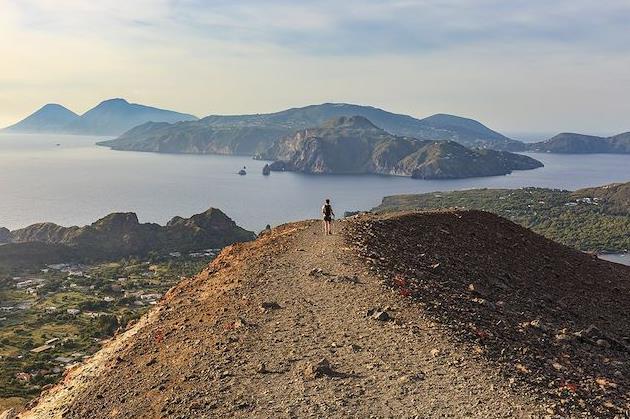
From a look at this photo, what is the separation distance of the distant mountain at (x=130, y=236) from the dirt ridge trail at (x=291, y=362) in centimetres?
15180

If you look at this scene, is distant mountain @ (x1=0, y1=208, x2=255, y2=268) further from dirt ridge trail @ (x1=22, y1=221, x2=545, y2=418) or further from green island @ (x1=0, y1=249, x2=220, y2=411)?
dirt ridge trail @ (x1=22, y1=221, x2=545, y2=418)

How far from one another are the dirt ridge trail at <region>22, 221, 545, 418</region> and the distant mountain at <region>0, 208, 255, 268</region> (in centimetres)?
15180

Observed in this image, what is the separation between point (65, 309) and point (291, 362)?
10784 cm

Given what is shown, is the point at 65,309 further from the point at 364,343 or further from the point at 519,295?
the point at 364,343

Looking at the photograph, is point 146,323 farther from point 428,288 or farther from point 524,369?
point 524,369

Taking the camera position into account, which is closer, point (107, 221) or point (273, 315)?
point (273, 315)

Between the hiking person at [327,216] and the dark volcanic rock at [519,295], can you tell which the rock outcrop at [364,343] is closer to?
the dark volcanic rock at [519,295]

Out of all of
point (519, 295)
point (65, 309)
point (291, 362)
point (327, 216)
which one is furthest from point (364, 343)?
point (65, 309)

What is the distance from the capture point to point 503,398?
12.7 metres

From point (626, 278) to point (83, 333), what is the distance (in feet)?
271

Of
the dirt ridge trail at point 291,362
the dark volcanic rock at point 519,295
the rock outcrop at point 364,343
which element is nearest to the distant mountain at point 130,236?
the dark volcanic rock at point 519,295

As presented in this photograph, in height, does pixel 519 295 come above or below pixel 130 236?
above

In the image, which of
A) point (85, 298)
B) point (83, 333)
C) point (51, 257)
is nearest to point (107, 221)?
point (51, 257)

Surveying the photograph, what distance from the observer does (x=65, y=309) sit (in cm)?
10950
